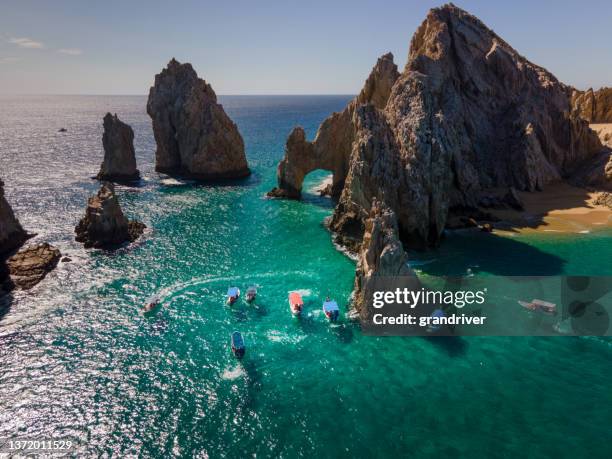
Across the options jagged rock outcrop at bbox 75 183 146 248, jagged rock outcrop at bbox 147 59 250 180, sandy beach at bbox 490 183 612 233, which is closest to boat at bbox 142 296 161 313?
jagged rock outcrop at bbox 75 183 146 248

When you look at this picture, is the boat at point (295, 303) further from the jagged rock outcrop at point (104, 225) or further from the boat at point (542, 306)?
the jagged rock outcrop at point (104, 225)

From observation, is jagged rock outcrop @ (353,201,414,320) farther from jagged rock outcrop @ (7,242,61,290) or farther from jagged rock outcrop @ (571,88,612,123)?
jagged rock outcrop @ (571,88,612,123)

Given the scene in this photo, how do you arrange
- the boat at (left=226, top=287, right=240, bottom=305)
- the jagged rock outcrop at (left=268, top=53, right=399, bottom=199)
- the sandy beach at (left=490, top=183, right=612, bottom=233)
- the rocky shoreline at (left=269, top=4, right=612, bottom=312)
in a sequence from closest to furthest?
1. the boat at (left=226, top=287, right=240, bottom=305)
2. the rocky shoreline at (left=269, top=4, right=612, bottom=312)
3. the sandy beach at (left=490, top=183, right=612, bottom=233)
4. the jagged rock outcrop at (left=268, top=53, right=399, bottom=199)

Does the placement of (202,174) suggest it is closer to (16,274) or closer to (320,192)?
(320,192)

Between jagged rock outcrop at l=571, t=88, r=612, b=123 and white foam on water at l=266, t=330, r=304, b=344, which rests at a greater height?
jagged rock outcrop at l=571, t=88, r=612, b=123

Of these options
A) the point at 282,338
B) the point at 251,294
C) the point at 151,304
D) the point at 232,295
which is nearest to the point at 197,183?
the point at 151,304
